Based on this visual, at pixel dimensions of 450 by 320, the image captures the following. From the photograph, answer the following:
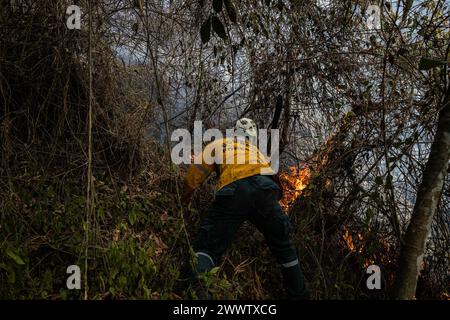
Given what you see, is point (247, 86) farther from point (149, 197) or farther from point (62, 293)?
point (62, 293)

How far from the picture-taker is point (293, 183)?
4703 millimetres

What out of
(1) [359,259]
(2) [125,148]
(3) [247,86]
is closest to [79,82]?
(2) [125,148]

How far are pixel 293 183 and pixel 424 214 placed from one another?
1603mm

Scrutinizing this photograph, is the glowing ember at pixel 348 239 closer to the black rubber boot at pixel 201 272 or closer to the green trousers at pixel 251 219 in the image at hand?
the green trousers at pixel 251 219

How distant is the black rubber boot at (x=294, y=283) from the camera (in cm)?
347

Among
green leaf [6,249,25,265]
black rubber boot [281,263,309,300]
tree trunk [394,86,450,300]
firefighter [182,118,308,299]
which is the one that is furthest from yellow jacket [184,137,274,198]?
green leaf [6,249,25,265]

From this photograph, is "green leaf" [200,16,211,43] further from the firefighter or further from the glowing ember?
the glowing ember

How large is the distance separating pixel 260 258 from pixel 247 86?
1961 millimetres

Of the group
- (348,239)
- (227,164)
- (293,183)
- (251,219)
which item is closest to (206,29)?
(227,164)

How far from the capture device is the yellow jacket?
354 centimetres

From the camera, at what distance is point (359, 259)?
165 inches

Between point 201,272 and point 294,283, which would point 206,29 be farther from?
point 294,283

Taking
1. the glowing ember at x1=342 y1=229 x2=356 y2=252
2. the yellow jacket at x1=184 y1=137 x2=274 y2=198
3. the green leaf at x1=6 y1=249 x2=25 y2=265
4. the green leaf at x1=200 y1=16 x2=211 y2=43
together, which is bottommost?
the glowing ember at x1=342 y1=229 x2=356 y2=252

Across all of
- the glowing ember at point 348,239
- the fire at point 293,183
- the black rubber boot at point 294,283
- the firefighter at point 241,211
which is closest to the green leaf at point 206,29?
the firefighter at point 241,211
